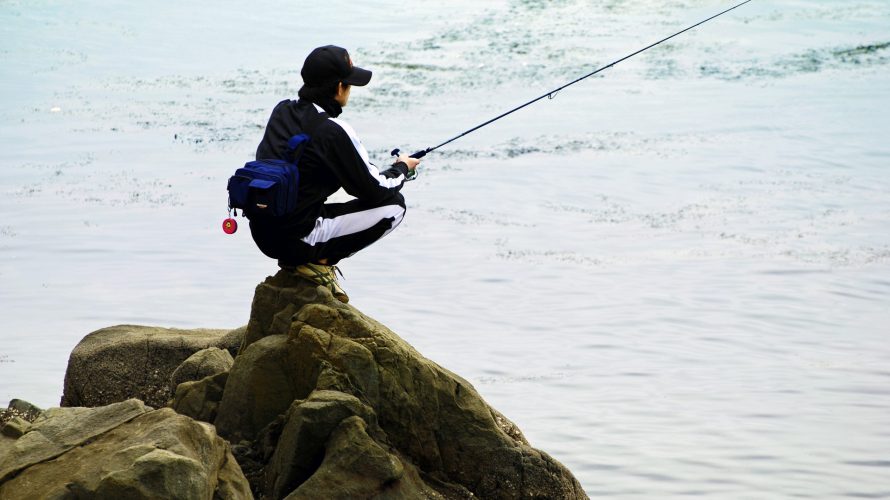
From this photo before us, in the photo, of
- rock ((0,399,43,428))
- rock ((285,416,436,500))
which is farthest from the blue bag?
rock ((0,399,43,428))

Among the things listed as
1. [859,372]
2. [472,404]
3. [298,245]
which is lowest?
[859,372]

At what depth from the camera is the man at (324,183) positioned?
6645 mm

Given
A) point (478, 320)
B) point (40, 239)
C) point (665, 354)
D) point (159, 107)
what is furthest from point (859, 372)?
point (159, 107)

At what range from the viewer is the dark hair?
677 centimetres

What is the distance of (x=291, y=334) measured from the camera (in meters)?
6.52

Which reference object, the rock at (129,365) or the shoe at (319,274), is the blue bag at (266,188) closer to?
the shoe at (319,274)

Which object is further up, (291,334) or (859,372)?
(291,334)

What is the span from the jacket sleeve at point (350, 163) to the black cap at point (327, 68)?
0.23 metres

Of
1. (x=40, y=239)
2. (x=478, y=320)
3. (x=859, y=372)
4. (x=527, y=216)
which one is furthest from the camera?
(x=527, y=216)

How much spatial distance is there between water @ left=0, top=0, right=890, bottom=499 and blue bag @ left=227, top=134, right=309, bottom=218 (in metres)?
3.08

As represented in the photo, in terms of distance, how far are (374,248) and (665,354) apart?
13.3 feet

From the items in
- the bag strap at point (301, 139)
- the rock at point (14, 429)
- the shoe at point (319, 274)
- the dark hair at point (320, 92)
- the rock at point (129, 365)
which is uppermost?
the dark hair at point (320, 92)

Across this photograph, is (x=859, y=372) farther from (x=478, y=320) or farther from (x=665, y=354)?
(x=478, y=320)

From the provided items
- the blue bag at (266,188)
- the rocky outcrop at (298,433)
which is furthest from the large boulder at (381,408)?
the blue bag at (266,188)
